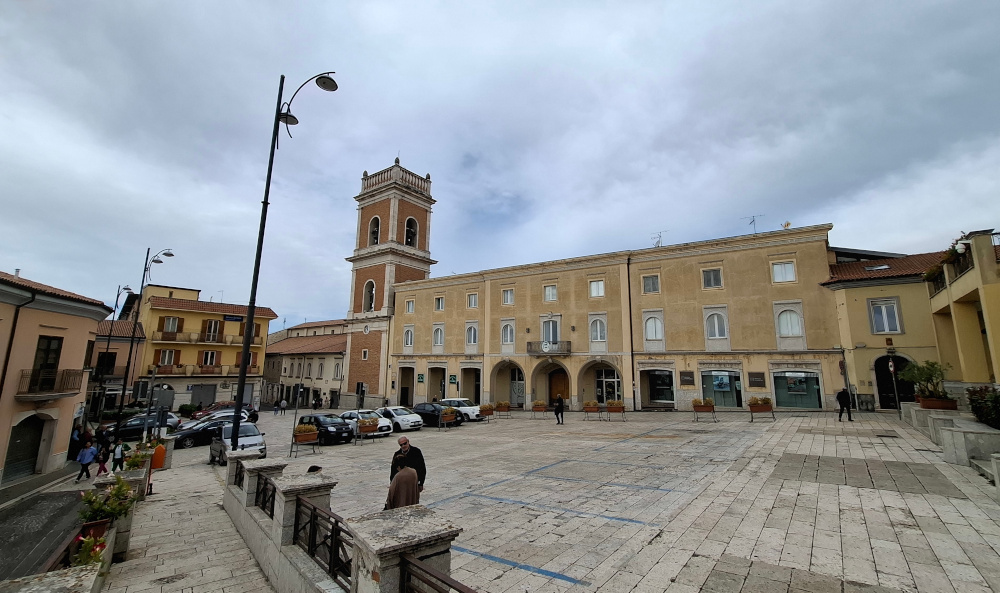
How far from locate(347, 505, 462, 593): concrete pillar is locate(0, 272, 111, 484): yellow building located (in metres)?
17.8

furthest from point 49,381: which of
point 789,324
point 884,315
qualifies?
point 884,315

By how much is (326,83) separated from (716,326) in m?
25.2

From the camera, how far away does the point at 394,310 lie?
41.3m

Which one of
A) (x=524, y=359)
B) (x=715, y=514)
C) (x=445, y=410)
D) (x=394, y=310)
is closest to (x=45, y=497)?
(x=445, y=410)

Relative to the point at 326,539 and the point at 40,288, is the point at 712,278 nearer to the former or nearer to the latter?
the point at 326,539

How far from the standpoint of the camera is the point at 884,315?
Answer: 74.4ft

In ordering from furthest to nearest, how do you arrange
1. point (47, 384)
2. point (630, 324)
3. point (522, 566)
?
point (630, 324) < point (47, 384) < point (522, 566)

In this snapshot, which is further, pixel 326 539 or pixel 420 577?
pixel 326 539

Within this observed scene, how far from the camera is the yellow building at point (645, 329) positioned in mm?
24750

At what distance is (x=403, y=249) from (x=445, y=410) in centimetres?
2208

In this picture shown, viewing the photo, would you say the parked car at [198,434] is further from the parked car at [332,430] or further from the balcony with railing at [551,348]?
the balcony with railing at [551,348]

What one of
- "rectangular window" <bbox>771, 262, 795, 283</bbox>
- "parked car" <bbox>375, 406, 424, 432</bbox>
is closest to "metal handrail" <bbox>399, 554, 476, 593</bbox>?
"parked car" <bbox>375, 406, 424, 432</bbox>

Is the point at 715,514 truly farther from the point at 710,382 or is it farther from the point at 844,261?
the point at 844,261

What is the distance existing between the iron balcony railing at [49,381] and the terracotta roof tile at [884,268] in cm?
3627
